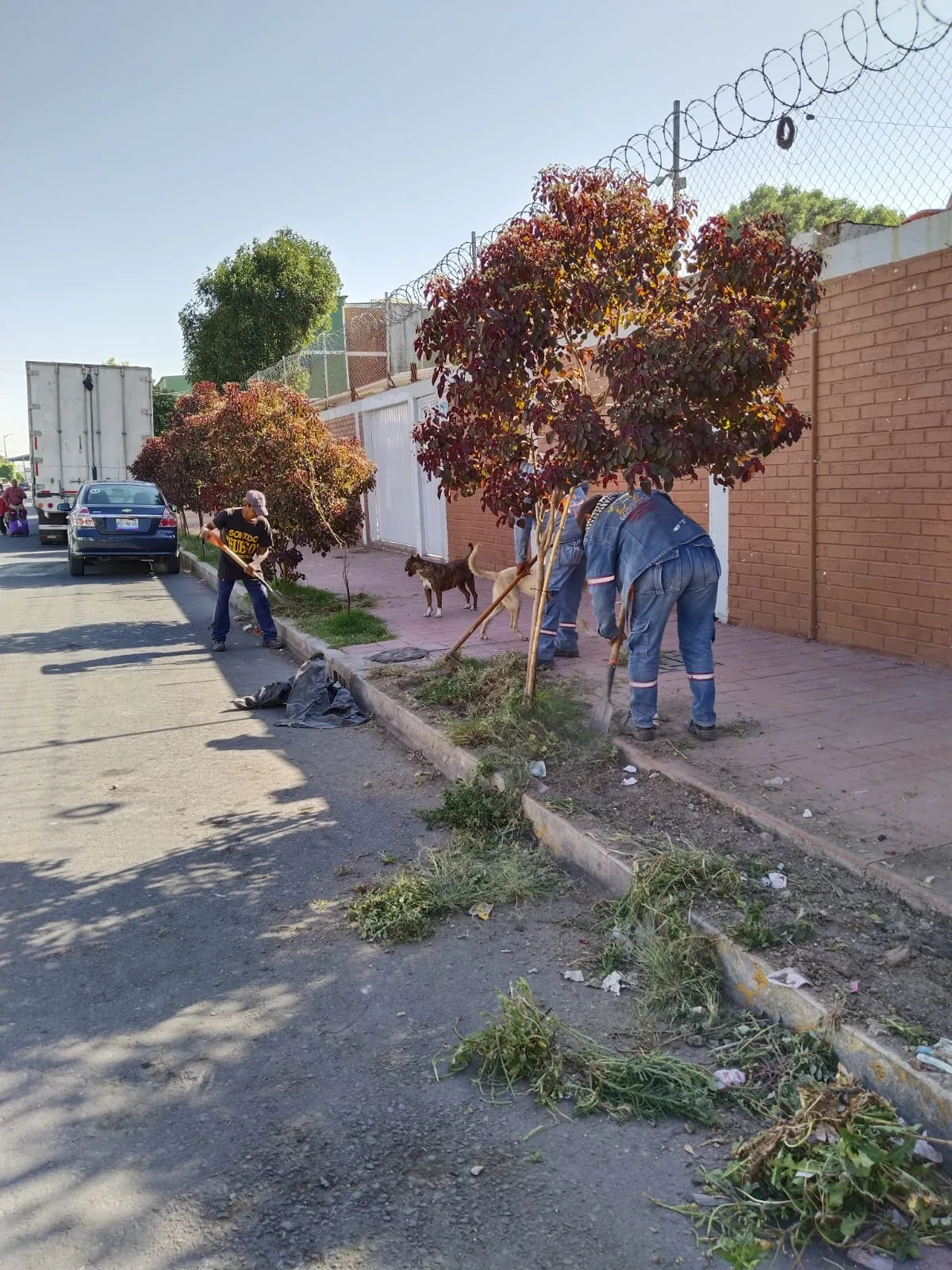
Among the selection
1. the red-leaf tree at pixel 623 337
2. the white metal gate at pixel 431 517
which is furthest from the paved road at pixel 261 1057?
the white metal gate at pixel 431 517

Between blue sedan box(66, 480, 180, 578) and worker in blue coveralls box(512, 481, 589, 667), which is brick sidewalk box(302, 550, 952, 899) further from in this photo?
blue sedan box(66, 480, 180, 578)

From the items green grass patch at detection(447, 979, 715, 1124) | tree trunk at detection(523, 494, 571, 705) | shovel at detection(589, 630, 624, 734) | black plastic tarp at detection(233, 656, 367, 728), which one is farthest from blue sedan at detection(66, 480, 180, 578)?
green grass patch at detection(447, 979, 715, 1124)

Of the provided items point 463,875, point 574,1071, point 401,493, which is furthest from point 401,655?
point 401,493

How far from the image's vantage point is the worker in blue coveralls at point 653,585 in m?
5.39

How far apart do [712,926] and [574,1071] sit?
2.59ft

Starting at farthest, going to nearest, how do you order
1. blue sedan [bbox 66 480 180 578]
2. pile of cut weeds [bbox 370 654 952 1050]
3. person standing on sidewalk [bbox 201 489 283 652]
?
blue sedan [bbox 66 480 180 578], person standing on sidewalk [bbox 201 489 283 652], pile of cut weeds [bbox 370 654 952 1050]

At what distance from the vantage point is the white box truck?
24328mm

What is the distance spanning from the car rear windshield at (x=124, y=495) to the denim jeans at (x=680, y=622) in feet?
45.6

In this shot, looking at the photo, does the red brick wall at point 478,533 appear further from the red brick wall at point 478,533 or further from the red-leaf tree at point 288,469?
the red-leaf tree at point 288,469

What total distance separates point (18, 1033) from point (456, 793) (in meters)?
2.44

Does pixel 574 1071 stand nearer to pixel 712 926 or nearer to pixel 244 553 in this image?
pixel 712 926

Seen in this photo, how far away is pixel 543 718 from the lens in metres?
6.11

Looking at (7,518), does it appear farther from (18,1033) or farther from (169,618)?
(18,1033)

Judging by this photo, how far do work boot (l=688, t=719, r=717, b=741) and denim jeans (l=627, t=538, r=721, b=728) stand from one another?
0.02 metres
